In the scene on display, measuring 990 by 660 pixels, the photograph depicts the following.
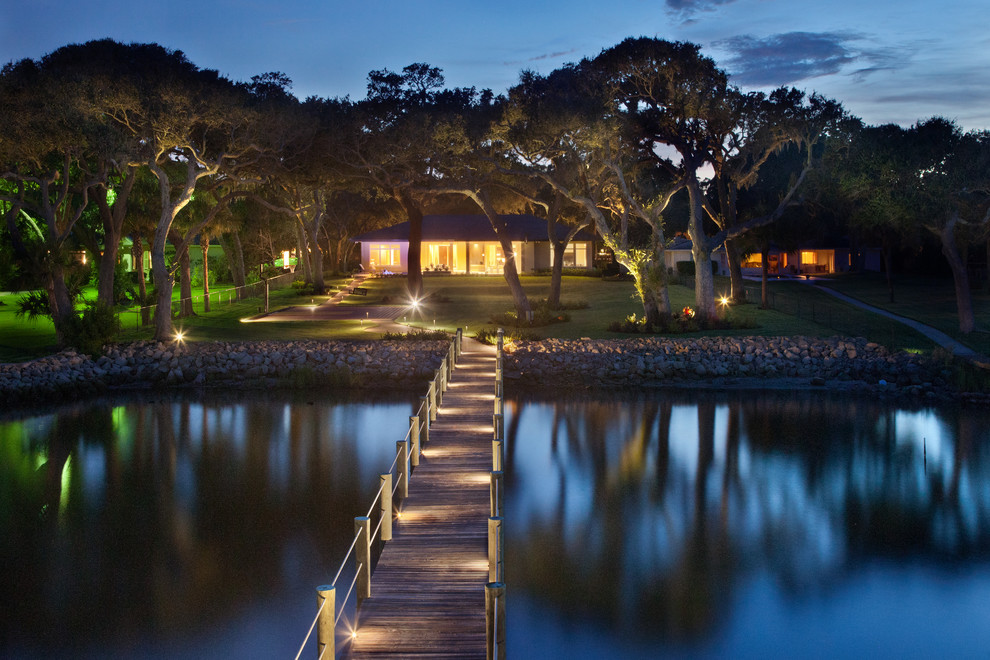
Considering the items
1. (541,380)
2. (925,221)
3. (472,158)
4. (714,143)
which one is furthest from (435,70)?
(925,221)

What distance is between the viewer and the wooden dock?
934cm

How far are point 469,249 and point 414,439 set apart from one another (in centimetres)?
5260

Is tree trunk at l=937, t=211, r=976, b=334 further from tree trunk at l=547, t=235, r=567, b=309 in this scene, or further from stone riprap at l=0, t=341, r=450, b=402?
stone riprap at l=0, t=341, r=450, b=402

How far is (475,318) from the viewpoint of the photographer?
38000 mm

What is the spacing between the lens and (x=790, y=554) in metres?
13.6

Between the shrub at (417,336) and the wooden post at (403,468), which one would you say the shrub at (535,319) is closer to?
the shrub at (417,336)

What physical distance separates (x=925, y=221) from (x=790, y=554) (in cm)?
2328

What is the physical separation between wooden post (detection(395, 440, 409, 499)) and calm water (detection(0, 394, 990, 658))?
1335 millimetres

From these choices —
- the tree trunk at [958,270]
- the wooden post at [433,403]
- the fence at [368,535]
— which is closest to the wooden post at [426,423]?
the fence at [368,535]

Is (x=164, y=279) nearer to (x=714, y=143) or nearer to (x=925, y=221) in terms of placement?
(x=714, y=143)

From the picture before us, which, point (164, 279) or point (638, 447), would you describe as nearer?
point (638, 447)

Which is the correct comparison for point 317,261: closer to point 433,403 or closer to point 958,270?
point 958,270

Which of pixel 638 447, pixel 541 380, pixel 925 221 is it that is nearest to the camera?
pixel 638 447

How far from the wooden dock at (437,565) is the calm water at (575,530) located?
101 centimetres
